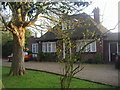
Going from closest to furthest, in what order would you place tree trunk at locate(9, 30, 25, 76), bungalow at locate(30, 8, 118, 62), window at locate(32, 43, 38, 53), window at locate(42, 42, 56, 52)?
bungalow at locate(30, 8, 118, 62)
tree trunk at locate(9, 30, 25, 76)
window at locate(42, 42, 56, 52)
window at locate(32, 43, 38, 53)

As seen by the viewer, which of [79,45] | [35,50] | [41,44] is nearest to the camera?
[79,45]

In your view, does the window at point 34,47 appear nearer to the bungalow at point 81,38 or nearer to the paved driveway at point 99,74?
the bungalow at point 81,38

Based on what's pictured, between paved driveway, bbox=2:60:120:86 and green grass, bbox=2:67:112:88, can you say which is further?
paved driveway, bbox=2:60:120:86

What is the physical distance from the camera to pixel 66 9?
274 inches

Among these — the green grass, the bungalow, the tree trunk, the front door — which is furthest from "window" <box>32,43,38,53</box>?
the green grass

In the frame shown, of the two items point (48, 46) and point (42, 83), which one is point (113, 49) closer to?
point (48, 46)

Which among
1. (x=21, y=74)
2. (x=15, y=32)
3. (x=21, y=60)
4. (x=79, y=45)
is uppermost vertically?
(x=15, y=32)

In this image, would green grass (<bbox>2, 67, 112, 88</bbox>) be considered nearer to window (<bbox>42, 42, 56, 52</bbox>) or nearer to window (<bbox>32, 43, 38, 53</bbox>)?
window (<bbox>42, 42, 56, 52</bbox>)

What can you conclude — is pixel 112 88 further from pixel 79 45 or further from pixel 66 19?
pixel 66 19

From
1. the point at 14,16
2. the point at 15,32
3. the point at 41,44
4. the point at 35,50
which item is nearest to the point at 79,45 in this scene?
the point at 14,16

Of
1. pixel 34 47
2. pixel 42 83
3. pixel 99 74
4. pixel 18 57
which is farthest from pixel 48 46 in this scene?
pixel 42 83

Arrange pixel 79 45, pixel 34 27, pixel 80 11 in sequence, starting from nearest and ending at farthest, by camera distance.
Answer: pixel 79 45
pixel 80 11
pixel 34 27

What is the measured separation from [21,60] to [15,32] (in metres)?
1.99

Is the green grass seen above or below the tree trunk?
below
